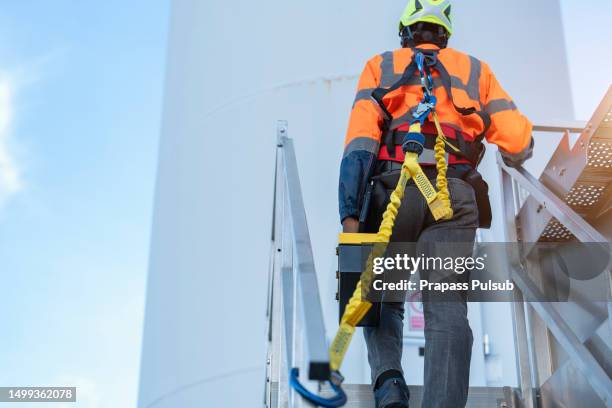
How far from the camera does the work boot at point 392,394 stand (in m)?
2.85

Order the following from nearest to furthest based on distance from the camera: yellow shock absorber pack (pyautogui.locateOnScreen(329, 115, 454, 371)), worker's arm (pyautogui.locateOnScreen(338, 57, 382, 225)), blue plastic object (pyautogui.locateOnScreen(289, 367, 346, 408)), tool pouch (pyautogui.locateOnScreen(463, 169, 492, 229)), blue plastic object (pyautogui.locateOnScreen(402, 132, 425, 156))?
blue plastic object (pyautogui.locateOnScreen(289, 367, 346, 408)), yellow shock absorber pack (pyautogui.locateOnScreen(329, 115, 454, 371)), blue plastic object (pyautogui.locateOnScreen(402, 132, 425, 156)), worker's arm (pyautogui.locateOnScreen(338, 57, 382, 225)), tool pouch (pyautogui.locateOnScreen(463, 169, 492, 229))

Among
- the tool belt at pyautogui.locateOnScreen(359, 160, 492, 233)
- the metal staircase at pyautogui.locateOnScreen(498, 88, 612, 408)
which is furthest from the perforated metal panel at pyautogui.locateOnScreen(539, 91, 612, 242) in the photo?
the tool belt at pyautogui.locateOnScreen(359, 160, 492, 233)

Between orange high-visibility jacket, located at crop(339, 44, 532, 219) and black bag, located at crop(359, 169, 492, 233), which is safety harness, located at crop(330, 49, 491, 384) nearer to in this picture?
orange high-visibility jacket, located at crop(339, 44, 532, 219)

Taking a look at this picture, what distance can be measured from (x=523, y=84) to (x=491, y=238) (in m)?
1.13

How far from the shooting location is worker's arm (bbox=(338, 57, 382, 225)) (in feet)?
10.1

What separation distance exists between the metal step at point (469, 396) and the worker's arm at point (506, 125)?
101 cm

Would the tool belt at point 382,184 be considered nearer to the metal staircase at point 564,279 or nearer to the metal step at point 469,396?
the metal staircase at point 564,279

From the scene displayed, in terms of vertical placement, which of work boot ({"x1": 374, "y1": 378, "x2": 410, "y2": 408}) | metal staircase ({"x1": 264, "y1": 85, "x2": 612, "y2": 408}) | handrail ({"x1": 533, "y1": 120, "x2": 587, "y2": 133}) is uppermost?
handrail ({"x1": 533, "y1": 120, "x2": 587, "y2": 133})

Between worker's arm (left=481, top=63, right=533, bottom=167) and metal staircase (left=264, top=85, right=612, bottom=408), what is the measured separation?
14.6 inches

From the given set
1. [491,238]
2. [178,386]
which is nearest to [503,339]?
[491,238]

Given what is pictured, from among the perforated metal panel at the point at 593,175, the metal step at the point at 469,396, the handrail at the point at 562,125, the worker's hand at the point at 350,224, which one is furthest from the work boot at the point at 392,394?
the handrail at the point at 562,125

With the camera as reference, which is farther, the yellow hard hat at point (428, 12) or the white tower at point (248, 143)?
the white tower at point (248, 143)

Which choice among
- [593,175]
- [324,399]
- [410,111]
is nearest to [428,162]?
[410,111]

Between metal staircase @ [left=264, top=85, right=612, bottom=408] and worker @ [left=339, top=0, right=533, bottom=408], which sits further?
metal staircase @ [left=264, top=85, right=612, bottom=408]
